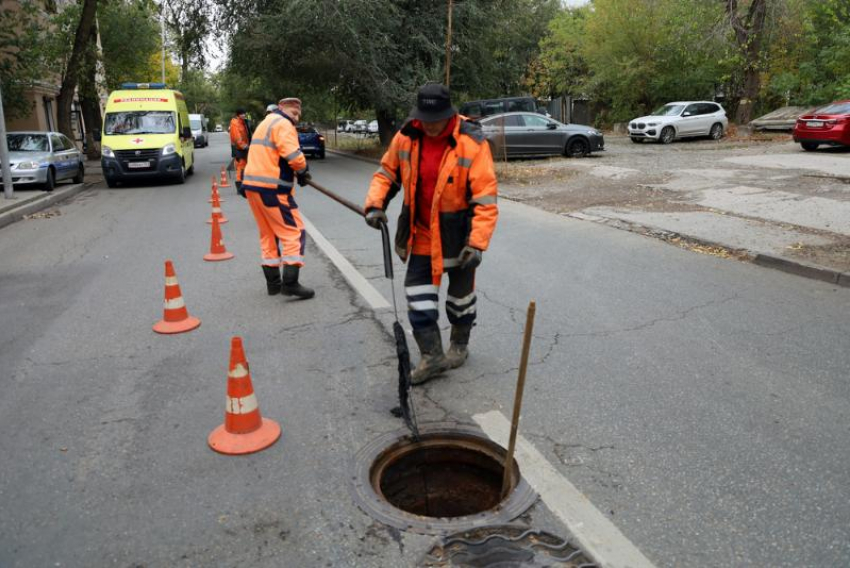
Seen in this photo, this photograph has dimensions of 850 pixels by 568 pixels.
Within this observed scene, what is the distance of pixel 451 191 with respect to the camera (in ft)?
13.3

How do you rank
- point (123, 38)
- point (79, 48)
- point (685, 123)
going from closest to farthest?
point (79, 48)
point (685, 123)
point (123, 38)

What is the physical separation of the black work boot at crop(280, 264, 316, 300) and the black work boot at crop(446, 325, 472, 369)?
7.10ft

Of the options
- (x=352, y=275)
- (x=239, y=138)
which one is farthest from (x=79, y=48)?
(x=352, y=275)

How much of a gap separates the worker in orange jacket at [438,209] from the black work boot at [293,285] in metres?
2.13

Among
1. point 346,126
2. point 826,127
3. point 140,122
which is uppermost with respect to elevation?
point 346,126

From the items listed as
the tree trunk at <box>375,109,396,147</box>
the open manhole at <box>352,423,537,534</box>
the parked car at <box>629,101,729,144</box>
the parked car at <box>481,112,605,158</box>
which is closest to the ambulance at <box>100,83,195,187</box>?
the parked car at <box>481,112,605,158</box>

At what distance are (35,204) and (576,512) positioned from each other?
14.3 meters

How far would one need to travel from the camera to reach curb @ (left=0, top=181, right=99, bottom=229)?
12.3m

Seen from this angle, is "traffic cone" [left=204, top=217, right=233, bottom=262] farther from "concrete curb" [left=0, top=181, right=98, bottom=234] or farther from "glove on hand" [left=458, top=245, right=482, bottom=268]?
"concrete curb" [left=0, top=181, right=98, bottom=234]

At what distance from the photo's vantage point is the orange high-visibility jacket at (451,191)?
398 centimetres

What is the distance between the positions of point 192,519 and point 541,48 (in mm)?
42333

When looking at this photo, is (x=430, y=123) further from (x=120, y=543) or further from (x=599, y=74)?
(x=599, y=74)

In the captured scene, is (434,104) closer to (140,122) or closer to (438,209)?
(438,209)

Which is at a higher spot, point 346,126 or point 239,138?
point 346,126
